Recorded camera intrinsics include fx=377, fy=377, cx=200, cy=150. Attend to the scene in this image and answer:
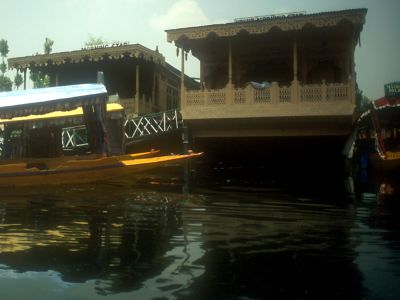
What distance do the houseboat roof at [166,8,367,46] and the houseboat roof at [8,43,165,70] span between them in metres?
2.45

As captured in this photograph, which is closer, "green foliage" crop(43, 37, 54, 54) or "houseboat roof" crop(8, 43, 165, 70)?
"houseboat roof" crop(8, 43, 165, 70)

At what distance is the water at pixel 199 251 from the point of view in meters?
2.87

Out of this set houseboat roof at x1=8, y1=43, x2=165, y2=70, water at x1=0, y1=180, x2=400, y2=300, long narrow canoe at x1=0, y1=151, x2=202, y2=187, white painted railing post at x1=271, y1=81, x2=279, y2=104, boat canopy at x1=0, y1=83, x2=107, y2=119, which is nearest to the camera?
water at x1=0, y1=180, x2=400, y2=300

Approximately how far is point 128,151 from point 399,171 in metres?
10.8

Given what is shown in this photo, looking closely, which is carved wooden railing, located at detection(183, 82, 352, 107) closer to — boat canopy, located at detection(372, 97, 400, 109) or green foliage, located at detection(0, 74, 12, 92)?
boat canopy, located at detection(372, 97, 400, 109)

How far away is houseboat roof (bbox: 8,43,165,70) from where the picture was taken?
16.8 metres

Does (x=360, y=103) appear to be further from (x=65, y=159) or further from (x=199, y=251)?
(x=199, y=251)

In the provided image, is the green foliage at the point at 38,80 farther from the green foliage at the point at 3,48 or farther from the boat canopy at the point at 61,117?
the boat canopy at the point at 61,117

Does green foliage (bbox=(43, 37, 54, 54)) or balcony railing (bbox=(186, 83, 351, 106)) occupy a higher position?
green foliage (bbox=(43, 37, 54, 54))

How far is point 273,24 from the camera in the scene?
13.5 meters

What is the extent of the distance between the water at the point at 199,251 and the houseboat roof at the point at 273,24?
26.6 feet

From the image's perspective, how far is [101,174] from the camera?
10242mm

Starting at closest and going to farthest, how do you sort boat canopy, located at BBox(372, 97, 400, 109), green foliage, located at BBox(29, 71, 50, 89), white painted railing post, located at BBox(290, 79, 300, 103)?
boat canopy, located at BBox(372, 97, 400, 109), white painted railing post, located at BBox(290, 79, 300, 103), green foliage, located at BBox(29, 71, 50, 89)

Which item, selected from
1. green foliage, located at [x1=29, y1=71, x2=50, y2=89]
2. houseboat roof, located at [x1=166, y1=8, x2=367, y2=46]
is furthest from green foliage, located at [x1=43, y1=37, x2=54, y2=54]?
houseboat roof, located at [x1=166, y1=8, x2=367, y2=46]
